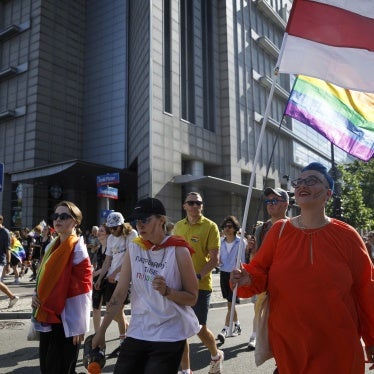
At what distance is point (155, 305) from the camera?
3.00 metres

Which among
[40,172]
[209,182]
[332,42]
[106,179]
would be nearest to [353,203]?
[209,182]

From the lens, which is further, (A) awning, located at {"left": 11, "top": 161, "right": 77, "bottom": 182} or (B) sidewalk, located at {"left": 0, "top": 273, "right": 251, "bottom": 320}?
(A) awning, located at {"left": 11, "top": 161, "right": 77, "bottom": 182}

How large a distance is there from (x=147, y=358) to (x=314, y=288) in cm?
122

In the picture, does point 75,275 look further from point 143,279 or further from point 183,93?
point 183,93

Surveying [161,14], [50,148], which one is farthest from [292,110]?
[50,148]

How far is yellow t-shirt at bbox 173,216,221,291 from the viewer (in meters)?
5.20

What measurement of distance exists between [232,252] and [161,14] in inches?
944

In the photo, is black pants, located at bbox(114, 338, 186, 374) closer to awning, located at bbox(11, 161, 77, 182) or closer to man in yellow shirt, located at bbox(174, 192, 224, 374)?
man in yellow shirt, located at bbox(174, 192, 224, 374)

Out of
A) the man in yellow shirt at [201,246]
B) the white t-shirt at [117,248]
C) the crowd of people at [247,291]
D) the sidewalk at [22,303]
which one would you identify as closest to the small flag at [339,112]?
the man in yellow shirt at [201,246]

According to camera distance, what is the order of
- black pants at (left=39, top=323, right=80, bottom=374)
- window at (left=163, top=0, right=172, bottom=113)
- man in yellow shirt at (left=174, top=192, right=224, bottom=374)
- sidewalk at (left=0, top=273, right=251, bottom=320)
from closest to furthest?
black pants at (left=39, top=323, right=80, bottom=374), man in yellow shirt at (left=174, top=192, right=224, bottom=374), sidewalk at (left=0, top=273, right=251, bottom=320), window at (left=163, top=0, right=172, bottom=113)

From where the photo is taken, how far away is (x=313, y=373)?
2457 millimetres

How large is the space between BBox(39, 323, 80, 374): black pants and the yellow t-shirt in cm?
189

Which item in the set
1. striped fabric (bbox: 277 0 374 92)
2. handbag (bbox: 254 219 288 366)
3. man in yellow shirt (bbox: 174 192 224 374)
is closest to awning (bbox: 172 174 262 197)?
man in yellow shirt (bbox: 174 192 224 374)

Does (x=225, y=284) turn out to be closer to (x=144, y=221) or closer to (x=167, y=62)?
(x=144, y=221)
